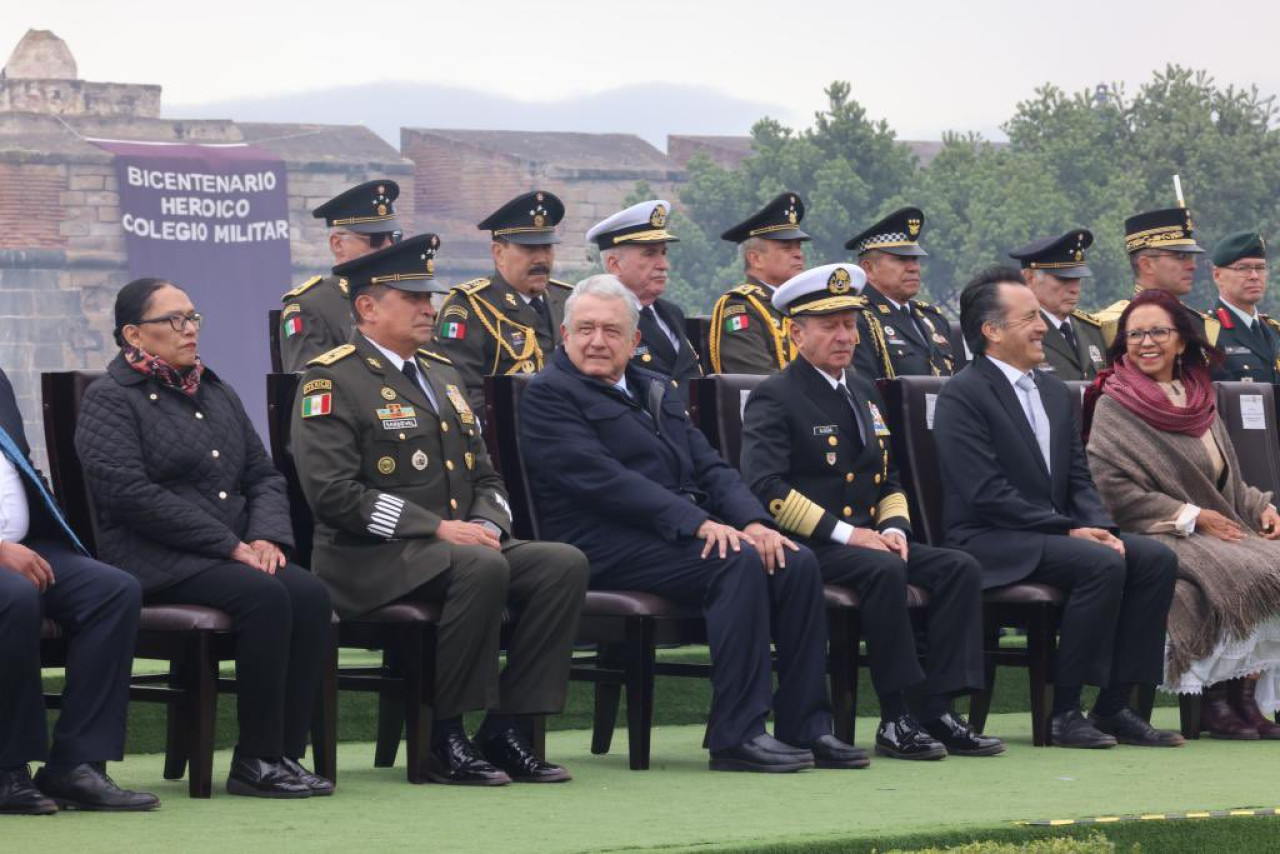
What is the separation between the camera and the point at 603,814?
16.7ft

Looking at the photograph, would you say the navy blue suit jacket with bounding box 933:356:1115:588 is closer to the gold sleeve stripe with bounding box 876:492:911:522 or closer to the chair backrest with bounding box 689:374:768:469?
the gold sleeve stripe with bounding box 876:492:911:522

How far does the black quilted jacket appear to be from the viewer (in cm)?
550

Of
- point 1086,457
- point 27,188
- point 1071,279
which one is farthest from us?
point 27,188

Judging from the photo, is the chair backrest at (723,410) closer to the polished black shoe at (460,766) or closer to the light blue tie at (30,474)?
the polished black shoe at (460,766)

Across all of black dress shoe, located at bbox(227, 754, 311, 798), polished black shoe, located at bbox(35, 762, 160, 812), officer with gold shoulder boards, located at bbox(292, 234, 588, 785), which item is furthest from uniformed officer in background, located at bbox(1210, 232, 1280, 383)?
polished black shoe, located at bbox(35, 762, 160, 812)

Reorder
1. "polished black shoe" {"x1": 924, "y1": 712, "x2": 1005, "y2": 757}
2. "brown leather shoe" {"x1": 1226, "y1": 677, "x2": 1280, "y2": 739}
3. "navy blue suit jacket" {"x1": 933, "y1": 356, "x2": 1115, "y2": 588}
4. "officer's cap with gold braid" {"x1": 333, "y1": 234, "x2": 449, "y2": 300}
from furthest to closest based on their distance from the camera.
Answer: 1. "brown leather shoe" {"x1": 1226, "y1": 677, "x2": 1280, "y2": 739}
2. "navy blue suit jacket" {"x1": 933, "y1": 356, "x2": 1115, "y2": 588}
3. "polished black shoe" {"x1": 924, "y1": 712, "x2": 1005, "y2": 757}
4. "officer's cap with gold braid" {"x1": 333, "y1": 234, "x2": 449, "y2": 300}

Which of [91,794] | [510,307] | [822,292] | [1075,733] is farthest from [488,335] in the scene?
[91,794]

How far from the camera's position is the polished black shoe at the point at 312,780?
547 centimetres

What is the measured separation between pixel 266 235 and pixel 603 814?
100 ft

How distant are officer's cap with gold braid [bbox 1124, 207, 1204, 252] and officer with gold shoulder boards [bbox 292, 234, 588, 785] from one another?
3578mm

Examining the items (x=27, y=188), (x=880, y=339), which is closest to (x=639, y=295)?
(x=880, y=339)

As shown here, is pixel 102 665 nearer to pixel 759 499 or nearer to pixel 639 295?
pixel 759 499

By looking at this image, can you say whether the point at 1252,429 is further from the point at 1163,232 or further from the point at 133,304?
the point at 133,304

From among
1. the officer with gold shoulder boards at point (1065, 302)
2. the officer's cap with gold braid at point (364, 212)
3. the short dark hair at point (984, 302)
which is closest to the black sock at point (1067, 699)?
the short dark hair at point (984, 302)
